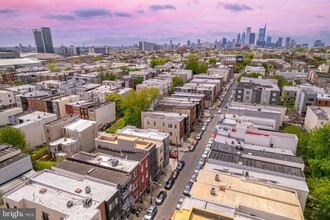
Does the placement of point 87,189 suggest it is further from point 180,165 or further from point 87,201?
point 180,165

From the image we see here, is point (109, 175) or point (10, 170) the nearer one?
point (109, 175)

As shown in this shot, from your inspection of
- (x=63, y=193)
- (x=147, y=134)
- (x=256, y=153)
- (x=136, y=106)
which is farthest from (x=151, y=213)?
(x=136, y=106)

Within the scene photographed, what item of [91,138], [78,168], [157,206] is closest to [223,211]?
[157,206]

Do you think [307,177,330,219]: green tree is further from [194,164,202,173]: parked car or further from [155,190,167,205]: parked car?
[155,190,167,205]: parked car

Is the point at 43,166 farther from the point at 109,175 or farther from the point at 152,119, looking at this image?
the point at 152,119

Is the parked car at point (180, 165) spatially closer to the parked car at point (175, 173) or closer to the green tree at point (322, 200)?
the parked car at point (175, 173)

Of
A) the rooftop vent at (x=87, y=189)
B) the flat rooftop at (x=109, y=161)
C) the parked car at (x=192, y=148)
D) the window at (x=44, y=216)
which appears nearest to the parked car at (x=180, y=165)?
the parked car at (x=192, y=148)
